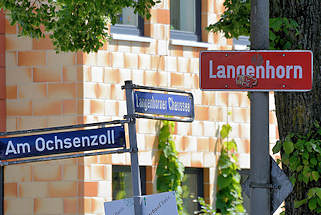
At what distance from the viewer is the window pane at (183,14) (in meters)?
16.5

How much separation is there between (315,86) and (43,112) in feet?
20.8

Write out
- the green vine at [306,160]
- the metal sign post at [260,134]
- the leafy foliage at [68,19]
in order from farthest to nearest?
the leafy foliage at [68,19], the green vine at [306,160], the metal sign post at [260,134]

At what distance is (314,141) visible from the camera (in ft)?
28.9

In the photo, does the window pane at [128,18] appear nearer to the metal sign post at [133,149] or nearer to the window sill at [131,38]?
the window sill at [131,38]

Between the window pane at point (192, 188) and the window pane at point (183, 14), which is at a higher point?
the window pane at point (183, 14)

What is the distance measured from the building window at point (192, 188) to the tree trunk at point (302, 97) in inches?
286

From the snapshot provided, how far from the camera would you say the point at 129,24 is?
51.2ft

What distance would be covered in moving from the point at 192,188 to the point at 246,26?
616cm

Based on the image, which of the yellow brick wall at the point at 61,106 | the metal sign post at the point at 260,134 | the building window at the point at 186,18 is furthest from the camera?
the building window at the point at 186,18

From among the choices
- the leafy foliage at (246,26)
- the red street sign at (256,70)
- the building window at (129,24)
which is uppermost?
the building window at (129,24)

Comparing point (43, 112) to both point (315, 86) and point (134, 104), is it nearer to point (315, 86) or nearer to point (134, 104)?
point (315, 86)

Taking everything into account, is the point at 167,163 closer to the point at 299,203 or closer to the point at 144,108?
the point at 299,203

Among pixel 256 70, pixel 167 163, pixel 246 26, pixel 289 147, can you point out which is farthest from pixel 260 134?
pixel 167 163

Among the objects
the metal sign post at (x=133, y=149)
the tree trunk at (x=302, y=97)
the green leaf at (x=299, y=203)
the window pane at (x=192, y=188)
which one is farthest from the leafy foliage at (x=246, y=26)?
the window pane at (x=192, y=188)
